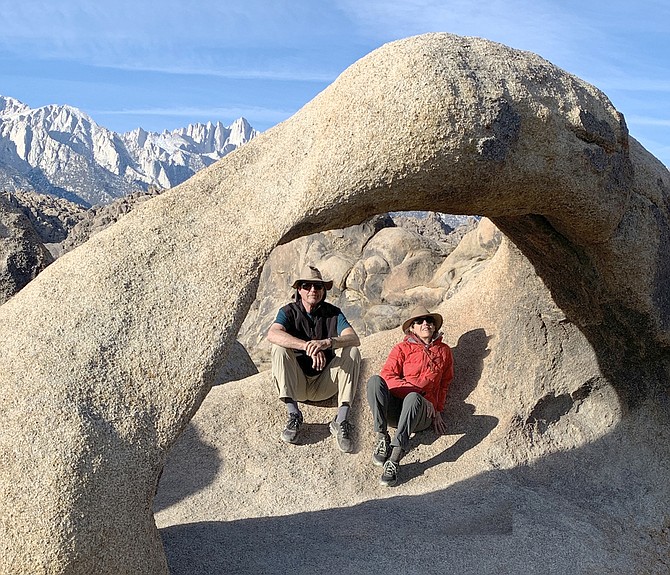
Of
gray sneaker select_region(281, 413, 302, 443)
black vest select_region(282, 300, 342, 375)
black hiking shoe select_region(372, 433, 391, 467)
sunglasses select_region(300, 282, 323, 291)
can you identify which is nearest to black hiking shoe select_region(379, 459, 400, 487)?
black hiking shoe select_region(372, 433, 391, 467)

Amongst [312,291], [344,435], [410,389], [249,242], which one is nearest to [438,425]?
[410,389]

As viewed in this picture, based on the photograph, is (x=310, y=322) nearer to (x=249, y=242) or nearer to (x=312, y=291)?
(x=312, y=291)

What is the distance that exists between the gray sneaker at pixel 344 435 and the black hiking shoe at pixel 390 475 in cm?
32

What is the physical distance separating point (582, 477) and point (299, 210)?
3.00 metres

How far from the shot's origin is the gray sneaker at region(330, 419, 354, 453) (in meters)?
5.25

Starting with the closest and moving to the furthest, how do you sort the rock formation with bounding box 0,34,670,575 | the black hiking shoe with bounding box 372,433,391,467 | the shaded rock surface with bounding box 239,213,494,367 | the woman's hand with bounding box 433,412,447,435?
the rock formation with bounding box 0,34,670,575 < the black hiking shoe with bounding box 372,433,391,467 < the woman's hand with bounding box 433,412,447,435 < the shaded rock surface with bounding box 239,213,494,367

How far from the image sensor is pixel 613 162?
4191 mm

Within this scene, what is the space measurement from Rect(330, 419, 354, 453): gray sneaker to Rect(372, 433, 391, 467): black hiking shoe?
0.59ft

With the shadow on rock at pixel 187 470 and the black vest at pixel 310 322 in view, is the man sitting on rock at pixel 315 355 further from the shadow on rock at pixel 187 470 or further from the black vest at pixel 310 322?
the shadow on rock at pixel 187 470

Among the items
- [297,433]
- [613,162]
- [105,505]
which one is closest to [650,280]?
[613,162]

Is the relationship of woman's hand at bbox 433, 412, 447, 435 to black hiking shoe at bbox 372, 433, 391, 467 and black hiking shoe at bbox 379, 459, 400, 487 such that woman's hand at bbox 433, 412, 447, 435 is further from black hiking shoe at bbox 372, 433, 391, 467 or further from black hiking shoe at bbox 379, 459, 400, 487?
black hiking shoe at bbox 379, 459, 400, 487

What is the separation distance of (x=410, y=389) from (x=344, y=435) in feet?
1.80

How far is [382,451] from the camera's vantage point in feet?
17.0

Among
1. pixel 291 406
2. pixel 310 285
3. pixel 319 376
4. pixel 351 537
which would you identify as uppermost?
Result: pixel 310 285
